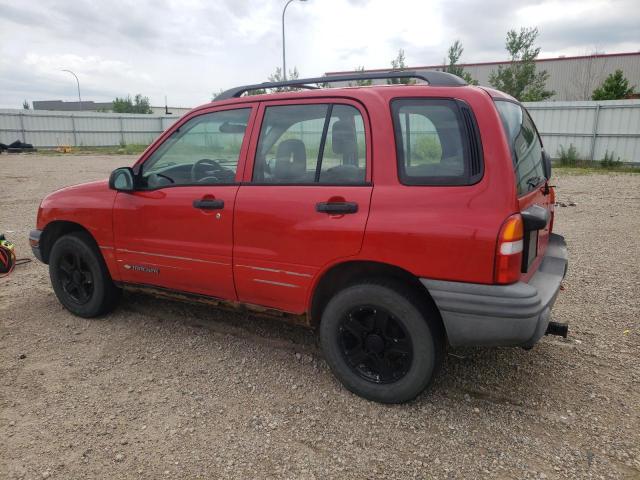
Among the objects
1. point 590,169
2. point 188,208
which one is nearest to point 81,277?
point 188,208

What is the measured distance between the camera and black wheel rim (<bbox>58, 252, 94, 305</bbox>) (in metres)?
4.16

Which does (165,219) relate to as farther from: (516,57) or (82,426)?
(516,57)

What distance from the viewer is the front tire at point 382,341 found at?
8.81 ft

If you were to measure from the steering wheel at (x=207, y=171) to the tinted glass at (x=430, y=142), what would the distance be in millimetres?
1296

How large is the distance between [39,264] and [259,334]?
140 inches

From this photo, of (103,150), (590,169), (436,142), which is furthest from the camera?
(103,150)

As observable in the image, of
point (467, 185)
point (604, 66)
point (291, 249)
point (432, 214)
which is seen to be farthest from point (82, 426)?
point (604, 66)

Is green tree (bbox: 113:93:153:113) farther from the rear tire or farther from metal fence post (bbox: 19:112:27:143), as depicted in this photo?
the rear tire

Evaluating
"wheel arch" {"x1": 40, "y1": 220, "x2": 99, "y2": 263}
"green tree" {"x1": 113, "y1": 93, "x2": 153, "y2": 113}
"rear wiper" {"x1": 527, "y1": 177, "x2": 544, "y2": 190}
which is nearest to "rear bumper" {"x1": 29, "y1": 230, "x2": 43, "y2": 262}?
"wheel arch" {"x1": 40, "y1": 220, "x2": 99, "y2": 263}

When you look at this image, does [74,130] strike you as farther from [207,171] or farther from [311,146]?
[311,146]

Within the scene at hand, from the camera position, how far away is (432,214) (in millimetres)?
2549

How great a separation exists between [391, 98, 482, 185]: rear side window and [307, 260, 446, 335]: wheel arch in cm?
53

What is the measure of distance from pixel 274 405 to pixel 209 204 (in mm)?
1388

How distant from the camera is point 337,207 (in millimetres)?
2791
